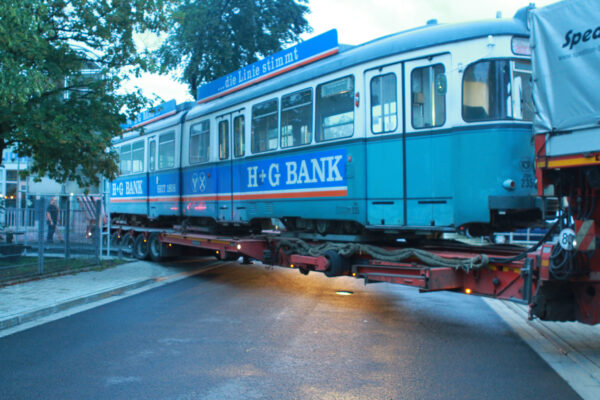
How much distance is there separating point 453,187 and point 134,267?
9.92 m

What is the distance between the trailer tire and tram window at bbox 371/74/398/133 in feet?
36.5

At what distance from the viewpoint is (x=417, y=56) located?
726 centimetres

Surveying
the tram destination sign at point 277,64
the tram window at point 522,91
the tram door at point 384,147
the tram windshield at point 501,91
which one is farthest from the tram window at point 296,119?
the tram window at point 522,91

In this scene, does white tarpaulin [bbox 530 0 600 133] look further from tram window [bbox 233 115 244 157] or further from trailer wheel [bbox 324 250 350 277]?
tram window [bbox 233 115 244 157]

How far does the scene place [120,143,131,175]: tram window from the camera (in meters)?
17.2

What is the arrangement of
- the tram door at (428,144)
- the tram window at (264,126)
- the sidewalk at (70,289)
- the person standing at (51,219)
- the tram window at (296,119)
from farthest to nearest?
the person standing at (51,219), the tram window at (264,126), the tram window at (296,119), the sidewalk at (70,289), the tram door at (428,144)

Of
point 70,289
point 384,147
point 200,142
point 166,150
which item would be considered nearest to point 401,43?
point 384,147

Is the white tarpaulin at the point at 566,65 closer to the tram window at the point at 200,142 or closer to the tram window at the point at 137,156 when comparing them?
the tram window at the point at 200,142

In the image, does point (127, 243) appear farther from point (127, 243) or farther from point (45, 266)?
point (45, 266)

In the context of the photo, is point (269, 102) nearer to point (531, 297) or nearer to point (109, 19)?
point (109, 19)

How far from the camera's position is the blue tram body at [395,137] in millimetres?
6715

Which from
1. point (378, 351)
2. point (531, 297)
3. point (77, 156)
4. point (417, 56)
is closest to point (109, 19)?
point (77, 156)

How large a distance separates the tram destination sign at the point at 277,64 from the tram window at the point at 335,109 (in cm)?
77

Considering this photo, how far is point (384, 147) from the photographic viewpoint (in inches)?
301
